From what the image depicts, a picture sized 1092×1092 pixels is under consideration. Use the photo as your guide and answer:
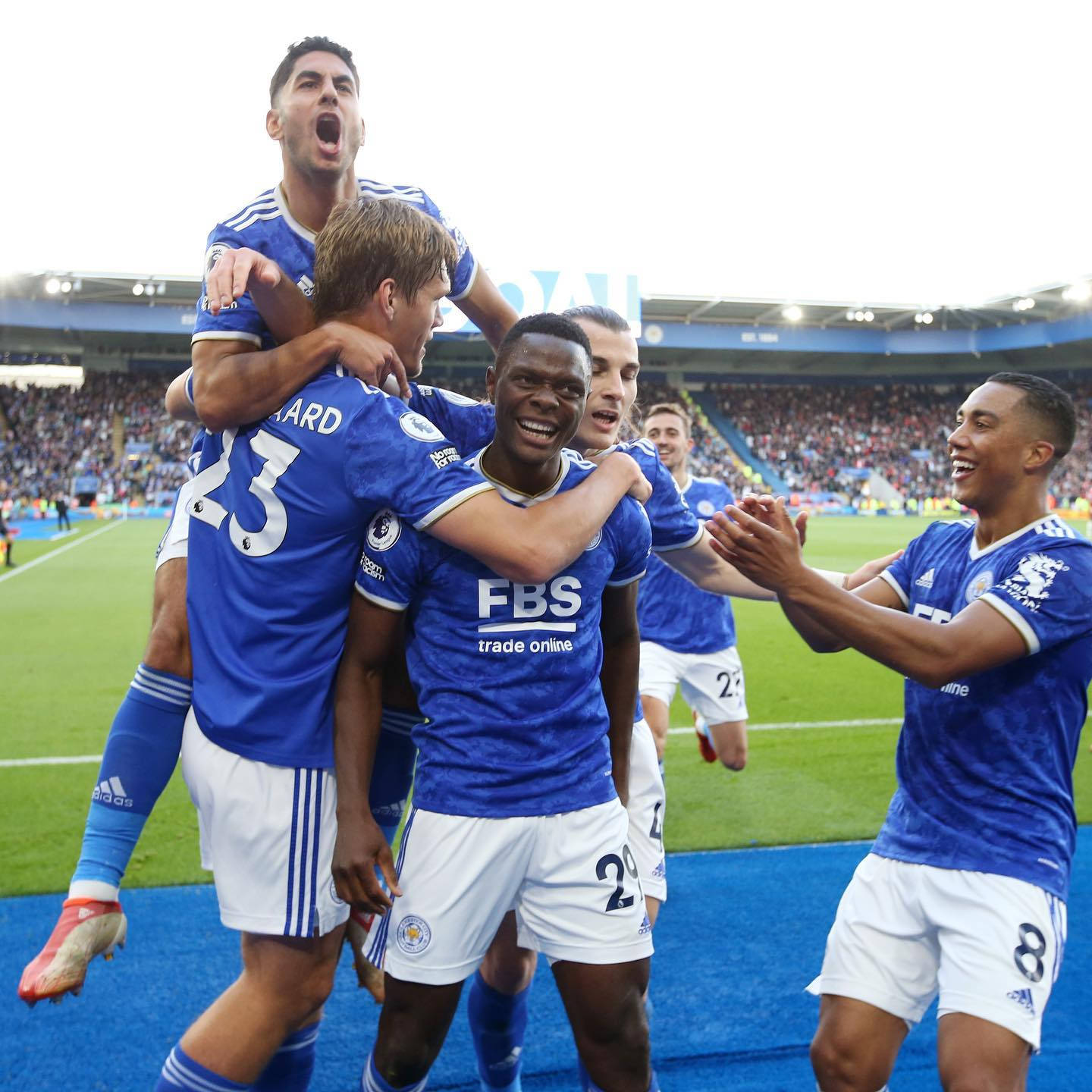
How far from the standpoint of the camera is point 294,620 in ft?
8.74

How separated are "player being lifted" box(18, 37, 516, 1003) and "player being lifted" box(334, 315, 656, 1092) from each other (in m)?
0.40

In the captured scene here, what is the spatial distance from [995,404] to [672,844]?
3.84 meters

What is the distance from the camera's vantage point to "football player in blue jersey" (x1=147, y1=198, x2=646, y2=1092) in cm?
254

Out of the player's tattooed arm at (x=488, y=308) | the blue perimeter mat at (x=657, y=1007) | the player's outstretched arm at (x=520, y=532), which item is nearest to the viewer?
the player's outstretched arm at (x=520, y=532)

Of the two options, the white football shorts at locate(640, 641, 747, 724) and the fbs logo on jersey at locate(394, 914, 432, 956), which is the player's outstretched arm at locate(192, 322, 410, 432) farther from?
the white football shorts at locate(640, 641, 747, 724)

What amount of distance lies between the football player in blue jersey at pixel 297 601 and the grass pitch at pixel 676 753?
10.8ft

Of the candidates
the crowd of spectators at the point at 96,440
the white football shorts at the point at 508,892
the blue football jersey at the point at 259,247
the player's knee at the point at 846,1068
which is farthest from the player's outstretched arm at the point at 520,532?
the crowd of spectators at the point at 96,440

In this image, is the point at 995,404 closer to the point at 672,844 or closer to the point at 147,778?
the point at 147,778

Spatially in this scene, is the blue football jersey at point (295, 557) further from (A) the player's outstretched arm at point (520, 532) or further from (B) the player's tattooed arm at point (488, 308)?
(B) the player's tattooed arm at point (488, 308)

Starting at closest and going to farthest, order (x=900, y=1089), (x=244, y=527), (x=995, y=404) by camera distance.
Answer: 1. (x=244, y=527)
2. (x=995, y=404)
3. (x=900, y=1089)

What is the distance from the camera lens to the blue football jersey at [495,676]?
8.30 feet

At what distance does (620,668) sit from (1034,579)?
3.83 feet

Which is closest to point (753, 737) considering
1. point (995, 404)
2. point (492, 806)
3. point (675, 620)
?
point (675, 620)

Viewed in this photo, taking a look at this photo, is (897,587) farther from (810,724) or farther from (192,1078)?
(810,724)
